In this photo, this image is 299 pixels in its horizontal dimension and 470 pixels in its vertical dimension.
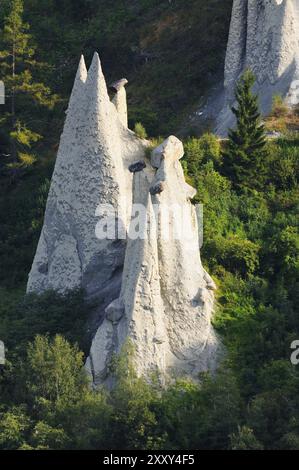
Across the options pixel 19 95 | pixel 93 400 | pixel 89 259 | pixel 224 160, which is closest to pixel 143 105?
pixel 19 95

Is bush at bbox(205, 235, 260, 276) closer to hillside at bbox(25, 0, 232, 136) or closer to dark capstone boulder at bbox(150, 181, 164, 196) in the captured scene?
dark capstone boulder at bbox(150, 181, 164, 196)

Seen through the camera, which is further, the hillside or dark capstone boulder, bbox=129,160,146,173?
the hillside

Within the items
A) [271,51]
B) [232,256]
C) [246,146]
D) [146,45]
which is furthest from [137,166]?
[146,45]

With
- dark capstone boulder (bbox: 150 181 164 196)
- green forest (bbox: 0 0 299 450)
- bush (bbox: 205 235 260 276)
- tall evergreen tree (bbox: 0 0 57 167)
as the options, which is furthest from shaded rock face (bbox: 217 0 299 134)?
dark capstone boulder (bbox: 150 181 164 196)

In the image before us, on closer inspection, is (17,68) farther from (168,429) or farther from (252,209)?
(168,429)

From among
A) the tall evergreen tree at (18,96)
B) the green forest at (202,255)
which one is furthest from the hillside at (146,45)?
the tall evergreen tree at (18,96)

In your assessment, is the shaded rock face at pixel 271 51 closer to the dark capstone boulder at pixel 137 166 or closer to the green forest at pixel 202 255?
the green forest at pixel 202 255
